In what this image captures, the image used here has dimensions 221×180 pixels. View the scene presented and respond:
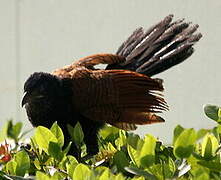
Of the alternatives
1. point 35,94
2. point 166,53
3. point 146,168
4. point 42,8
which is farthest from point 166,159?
point 42,8

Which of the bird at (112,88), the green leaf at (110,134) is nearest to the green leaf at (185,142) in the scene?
the green leaf at (110,134)

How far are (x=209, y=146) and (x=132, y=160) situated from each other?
0.16 meters

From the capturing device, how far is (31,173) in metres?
1.60

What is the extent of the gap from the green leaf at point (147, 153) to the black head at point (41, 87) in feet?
6.42

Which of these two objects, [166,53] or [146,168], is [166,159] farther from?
[166,53]

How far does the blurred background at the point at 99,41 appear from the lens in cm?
550

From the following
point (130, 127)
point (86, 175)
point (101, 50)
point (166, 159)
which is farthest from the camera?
point (101, 50)

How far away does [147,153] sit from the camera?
129 cm

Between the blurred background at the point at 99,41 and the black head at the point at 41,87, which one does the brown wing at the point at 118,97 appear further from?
the blurred background at the point at 99,41

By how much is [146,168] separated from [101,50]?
4.91 meters

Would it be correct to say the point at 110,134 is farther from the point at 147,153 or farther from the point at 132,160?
the point at 147,153

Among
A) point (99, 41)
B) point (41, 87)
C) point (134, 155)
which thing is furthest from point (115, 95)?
point (99, 41)

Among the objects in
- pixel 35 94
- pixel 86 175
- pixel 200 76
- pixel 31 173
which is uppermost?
pixel 86 175

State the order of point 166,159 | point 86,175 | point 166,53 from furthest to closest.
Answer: point 166,53
point 166,159
point 86,175
